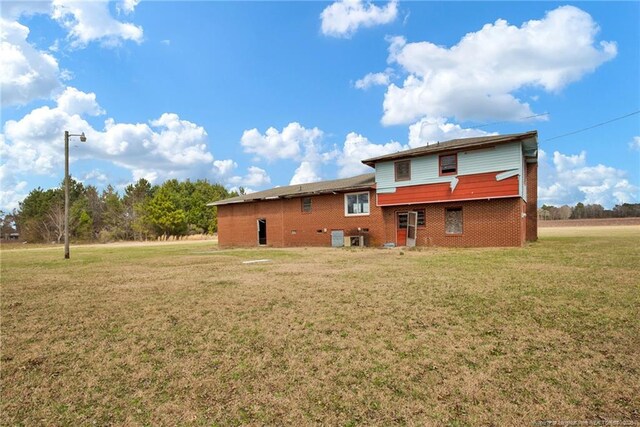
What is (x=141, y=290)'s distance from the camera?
832 cm

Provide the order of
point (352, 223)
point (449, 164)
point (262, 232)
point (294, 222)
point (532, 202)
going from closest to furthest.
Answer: point (449, 164) → point (352, 223) → point (532, 202) → point (294, 222) → point (262, 232)

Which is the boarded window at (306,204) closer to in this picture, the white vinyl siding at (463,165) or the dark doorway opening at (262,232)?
the dark doorway opening at (262,232)

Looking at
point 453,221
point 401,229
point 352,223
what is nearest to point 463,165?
point 453,221

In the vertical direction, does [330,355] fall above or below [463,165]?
below

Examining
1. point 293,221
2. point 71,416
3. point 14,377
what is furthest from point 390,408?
point 293,221

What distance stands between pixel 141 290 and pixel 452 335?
6788 millimetres

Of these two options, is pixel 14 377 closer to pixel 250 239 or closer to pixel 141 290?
pixel 141 290

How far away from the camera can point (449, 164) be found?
1988 cm

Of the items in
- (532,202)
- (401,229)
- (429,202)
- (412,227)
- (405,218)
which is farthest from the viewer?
(532,202)

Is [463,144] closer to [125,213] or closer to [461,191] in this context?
[461,191]

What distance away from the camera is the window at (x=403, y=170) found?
21.2 metres

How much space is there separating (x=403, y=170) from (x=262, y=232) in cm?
1302

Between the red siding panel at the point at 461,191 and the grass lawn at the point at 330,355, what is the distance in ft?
35.5

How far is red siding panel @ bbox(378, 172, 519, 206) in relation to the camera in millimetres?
18125
